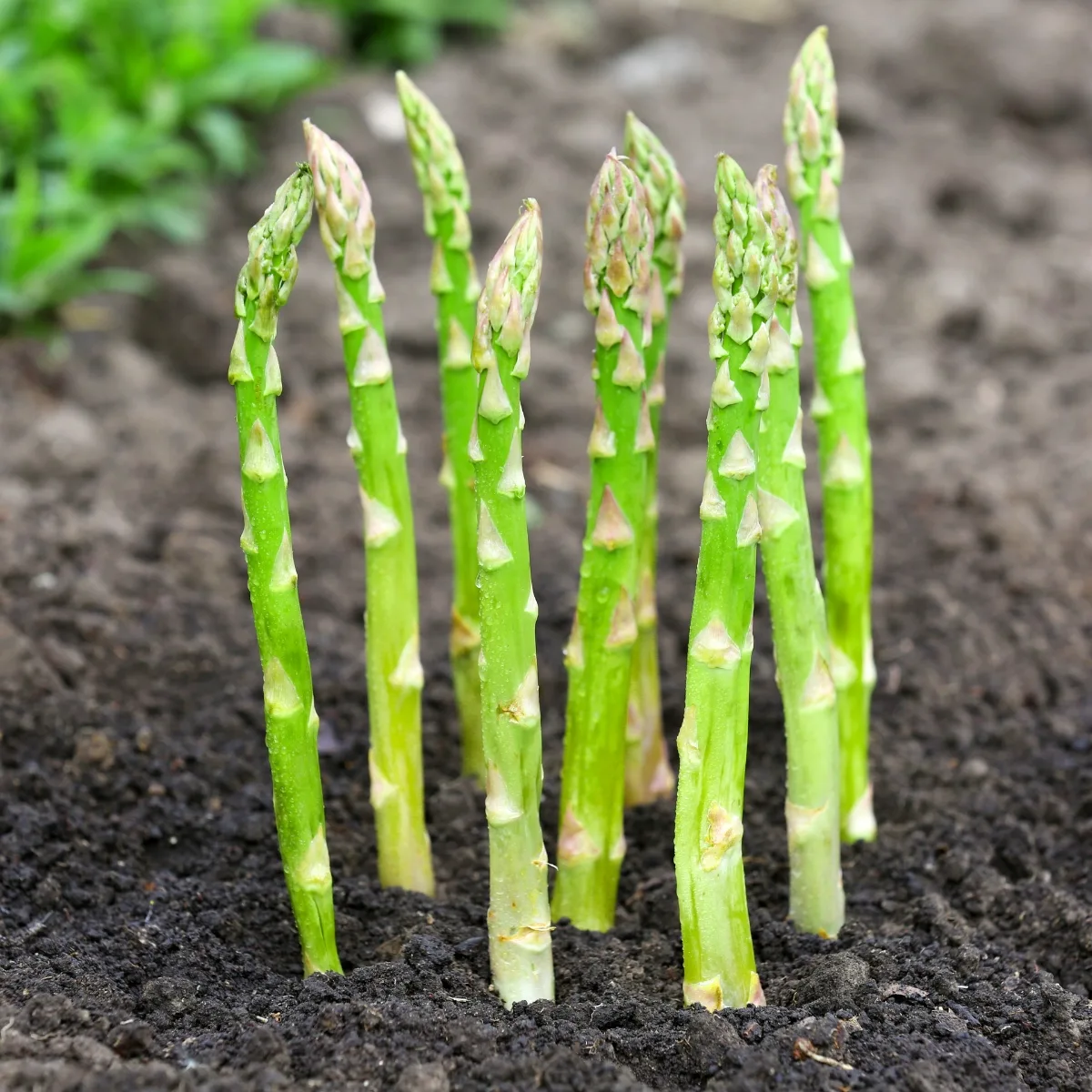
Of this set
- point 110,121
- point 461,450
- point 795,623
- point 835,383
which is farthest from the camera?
point 110,121

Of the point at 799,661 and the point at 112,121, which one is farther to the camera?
the point at 112,121

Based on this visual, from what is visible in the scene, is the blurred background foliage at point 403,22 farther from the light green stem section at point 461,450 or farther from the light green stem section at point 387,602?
the light green stem section at point 387,602

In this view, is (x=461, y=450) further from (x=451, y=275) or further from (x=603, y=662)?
(x=603, y=662)

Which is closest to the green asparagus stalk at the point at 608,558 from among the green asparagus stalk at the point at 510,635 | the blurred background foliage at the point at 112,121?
the green asparagus stalk at the point at 510,635

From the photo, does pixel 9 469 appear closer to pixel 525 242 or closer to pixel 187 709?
pixel 187 709

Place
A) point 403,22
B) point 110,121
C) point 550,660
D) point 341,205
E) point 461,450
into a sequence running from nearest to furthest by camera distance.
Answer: point 341,205 < point 461,450 < point 550,660 < point 110,121 < point 403,22

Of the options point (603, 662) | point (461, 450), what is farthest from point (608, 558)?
point (461, 450)

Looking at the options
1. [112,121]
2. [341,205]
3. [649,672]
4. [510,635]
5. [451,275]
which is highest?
[341,205]
